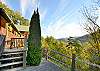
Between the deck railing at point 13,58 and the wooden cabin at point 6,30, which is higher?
the wooden cabin at point 6,30

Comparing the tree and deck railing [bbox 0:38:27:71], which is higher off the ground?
the tree

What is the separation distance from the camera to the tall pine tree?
13305 millimetres

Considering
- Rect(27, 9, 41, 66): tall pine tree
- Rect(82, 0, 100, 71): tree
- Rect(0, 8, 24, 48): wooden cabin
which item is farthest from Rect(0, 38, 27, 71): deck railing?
Rect(82, 0, 100, 71): tree

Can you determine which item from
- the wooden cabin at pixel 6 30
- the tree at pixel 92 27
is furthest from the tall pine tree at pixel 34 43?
the tree at pixel 92 27

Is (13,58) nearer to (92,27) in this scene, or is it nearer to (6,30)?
(6,30)

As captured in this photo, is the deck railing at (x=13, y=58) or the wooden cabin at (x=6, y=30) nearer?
the deck railing at (x=13, y=58)

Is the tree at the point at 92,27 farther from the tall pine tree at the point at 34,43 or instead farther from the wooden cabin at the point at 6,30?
the wooden cabin at the point at 6,30

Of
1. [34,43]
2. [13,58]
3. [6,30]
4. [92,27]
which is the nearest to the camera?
[13,58]

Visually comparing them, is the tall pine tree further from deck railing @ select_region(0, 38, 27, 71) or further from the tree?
the tree

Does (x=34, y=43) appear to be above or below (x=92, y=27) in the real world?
below

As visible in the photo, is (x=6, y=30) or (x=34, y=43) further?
(x=6, y=30)

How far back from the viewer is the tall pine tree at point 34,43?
1330 centimetres

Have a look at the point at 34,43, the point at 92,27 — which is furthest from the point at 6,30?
the point at 92,27

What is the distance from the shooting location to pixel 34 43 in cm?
1358
